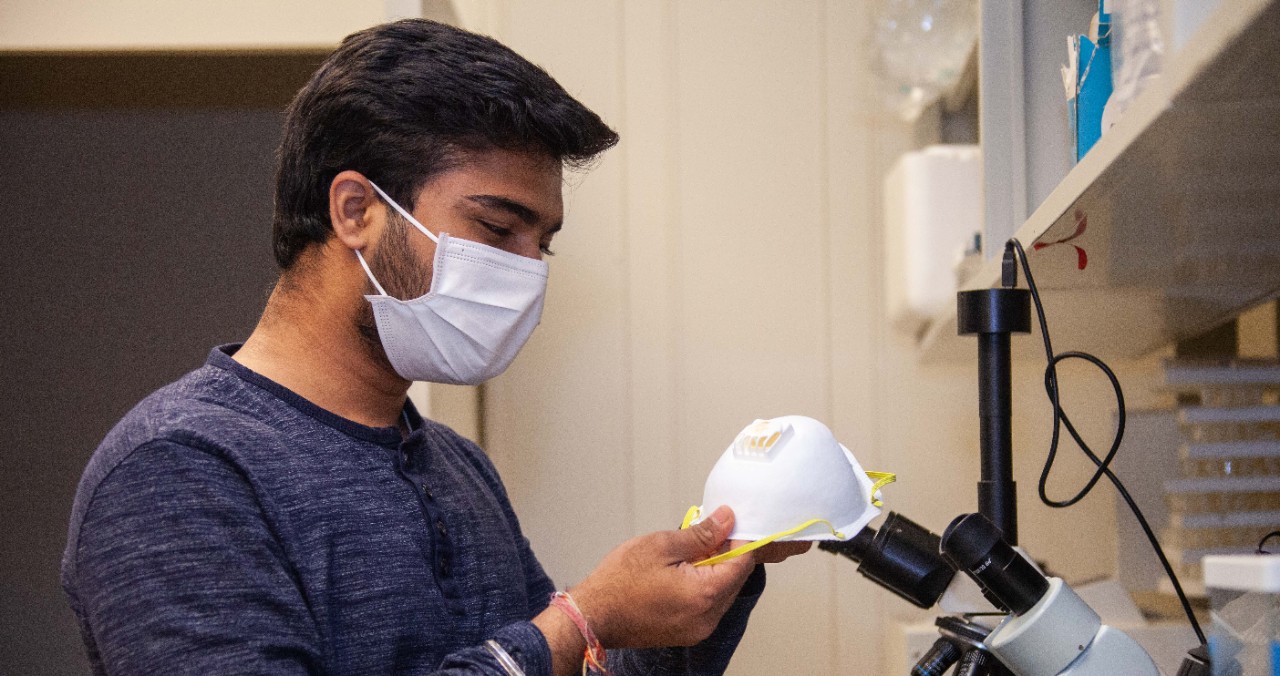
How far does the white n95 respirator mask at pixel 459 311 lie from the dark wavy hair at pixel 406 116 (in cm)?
6

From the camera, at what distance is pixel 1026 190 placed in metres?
1.16

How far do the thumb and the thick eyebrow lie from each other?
1.32 feet

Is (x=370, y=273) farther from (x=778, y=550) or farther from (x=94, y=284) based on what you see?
(x=94, y=284)

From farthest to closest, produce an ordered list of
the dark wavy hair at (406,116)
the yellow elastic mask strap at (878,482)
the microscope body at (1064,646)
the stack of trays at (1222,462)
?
the stack of trays at (1222,462), the dark wavy hair at (406,116), the yellow elastic mask strap at (878,482), the microscope body at (1064,646)

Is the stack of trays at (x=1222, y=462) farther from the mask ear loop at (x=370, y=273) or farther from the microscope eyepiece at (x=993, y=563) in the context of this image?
the mask ear loop at (x=370, y=273)

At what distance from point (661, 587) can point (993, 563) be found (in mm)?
318

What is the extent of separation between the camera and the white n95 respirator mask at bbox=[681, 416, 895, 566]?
0.95 meters

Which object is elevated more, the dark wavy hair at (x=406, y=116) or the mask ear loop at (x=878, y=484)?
the dark wavy hair at (x=406, y=116)

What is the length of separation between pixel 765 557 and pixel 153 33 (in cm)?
119

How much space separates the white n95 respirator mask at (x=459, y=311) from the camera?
1.14 metres

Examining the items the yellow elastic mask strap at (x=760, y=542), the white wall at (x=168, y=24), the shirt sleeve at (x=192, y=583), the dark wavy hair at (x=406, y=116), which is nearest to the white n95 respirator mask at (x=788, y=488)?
the yellow elastic mask strap at (x=760, y=542)

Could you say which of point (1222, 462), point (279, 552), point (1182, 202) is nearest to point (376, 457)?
point (279, 552)

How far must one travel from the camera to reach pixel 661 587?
0.99m

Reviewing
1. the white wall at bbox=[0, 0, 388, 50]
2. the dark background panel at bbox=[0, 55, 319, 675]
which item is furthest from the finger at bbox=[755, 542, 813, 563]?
the dark background panel at bbox=[0, 55, 319, 675]
